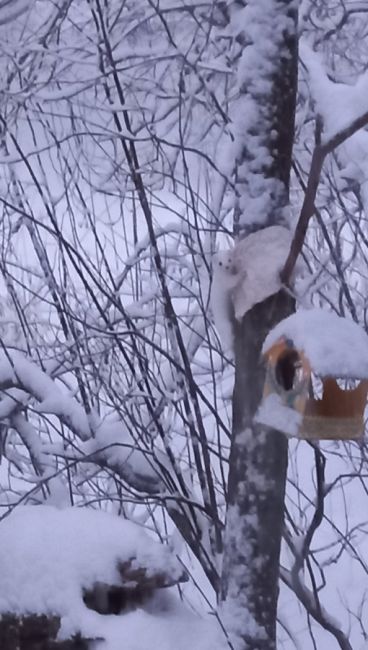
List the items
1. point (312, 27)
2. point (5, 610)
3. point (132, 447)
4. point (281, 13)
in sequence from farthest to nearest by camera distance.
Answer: point (312, 27) < point (132, 447) < point (281, 13) < point (5, 610)

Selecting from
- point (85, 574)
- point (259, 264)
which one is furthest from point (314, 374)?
point (85, 574)

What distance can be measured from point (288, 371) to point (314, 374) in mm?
215

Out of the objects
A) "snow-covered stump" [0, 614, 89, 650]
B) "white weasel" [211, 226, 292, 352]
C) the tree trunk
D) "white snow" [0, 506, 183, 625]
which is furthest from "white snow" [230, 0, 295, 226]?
"snow-covered stump" [0, 614, 89, 650]

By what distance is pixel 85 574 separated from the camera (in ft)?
7.59

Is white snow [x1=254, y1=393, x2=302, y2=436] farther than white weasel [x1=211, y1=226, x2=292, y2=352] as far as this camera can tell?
No

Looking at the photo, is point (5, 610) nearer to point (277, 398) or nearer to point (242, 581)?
point (242, 581)

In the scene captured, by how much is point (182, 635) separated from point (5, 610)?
0.40m

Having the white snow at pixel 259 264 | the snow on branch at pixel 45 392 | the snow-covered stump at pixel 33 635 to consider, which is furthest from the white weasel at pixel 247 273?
the snow on branch at pixel 45 392

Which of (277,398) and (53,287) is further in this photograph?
(53,287)

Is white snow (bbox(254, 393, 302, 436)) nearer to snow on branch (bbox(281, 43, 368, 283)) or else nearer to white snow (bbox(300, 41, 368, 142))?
snow on branch (bbox(281, 43, 368, 283))

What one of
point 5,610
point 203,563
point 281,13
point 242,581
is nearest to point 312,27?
point 281,13

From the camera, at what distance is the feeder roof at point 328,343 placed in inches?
79.0

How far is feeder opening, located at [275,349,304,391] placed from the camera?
2.26m

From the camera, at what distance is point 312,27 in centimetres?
396
